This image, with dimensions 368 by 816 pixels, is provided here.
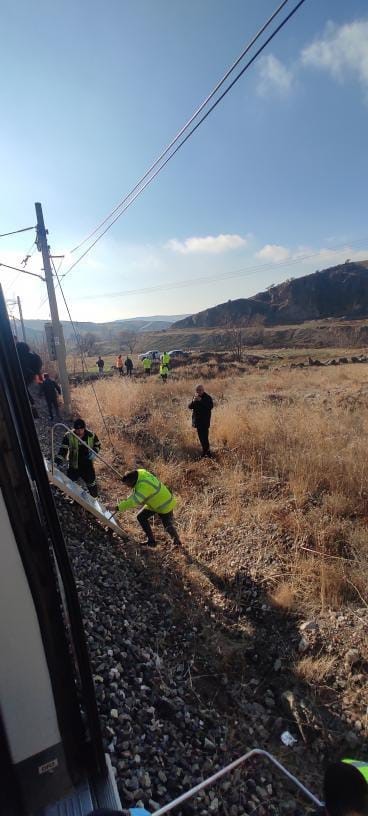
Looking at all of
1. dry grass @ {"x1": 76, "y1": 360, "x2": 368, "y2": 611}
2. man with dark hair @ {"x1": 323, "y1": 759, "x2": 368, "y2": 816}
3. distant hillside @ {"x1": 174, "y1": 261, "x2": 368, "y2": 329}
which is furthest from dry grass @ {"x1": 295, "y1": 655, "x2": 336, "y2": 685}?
distant hillside @ {"x1": 174, "y1": 261, "x2": 368, "y2": 329}

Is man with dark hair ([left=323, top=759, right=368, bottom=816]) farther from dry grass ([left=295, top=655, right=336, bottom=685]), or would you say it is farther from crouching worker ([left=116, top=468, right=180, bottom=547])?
crouching worker ([left=116, top=468, right=180, bottom=547])

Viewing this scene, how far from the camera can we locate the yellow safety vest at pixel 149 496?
16.2ft

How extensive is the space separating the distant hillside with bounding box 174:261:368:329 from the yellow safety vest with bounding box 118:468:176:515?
10218cm

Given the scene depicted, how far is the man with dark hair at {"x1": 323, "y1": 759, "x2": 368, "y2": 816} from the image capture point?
1.61m

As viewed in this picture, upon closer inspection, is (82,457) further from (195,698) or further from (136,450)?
(195,698)

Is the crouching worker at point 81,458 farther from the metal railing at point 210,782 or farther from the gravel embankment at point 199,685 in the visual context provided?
the metal railing at point 210,782

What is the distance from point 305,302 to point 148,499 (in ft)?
375

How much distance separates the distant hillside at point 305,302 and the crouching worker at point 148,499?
335ft

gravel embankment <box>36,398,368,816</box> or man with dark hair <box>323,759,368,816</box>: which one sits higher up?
man with dark hair <box>323,759,368,816</box>

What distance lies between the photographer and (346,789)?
5.41ft

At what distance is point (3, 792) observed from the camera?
1.39 m

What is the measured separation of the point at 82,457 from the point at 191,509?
2.09 m

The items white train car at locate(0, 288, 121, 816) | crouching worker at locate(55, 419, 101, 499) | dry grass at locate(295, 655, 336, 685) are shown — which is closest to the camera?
white train car at locate(0, 288, 121, 816)

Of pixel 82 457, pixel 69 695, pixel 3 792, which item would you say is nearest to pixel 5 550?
pixel 69 695
